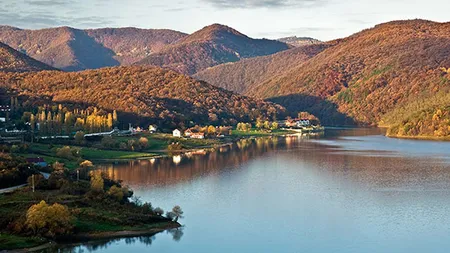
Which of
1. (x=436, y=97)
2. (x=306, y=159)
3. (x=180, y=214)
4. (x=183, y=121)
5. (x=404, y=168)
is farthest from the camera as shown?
(x=436, y=97)

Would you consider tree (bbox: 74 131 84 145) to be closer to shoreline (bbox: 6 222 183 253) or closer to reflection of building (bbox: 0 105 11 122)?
reflection of building (bbox: 0 105 11 122)

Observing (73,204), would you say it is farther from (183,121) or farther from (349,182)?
(183,121)

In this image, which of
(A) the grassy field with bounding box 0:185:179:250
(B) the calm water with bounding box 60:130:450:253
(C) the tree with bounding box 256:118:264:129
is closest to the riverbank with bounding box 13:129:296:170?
(B) the calm water with bounding box 60:130:450:253

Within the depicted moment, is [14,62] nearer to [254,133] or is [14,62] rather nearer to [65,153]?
[254,133]

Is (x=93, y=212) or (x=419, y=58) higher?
(x=419, y=58)

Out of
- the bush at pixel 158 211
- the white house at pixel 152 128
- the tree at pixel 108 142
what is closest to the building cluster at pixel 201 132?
the white house at pixel 152 128

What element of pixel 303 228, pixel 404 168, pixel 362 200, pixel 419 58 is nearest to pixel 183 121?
pixel 404 168

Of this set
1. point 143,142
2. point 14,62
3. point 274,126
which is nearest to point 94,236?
point 143,142
